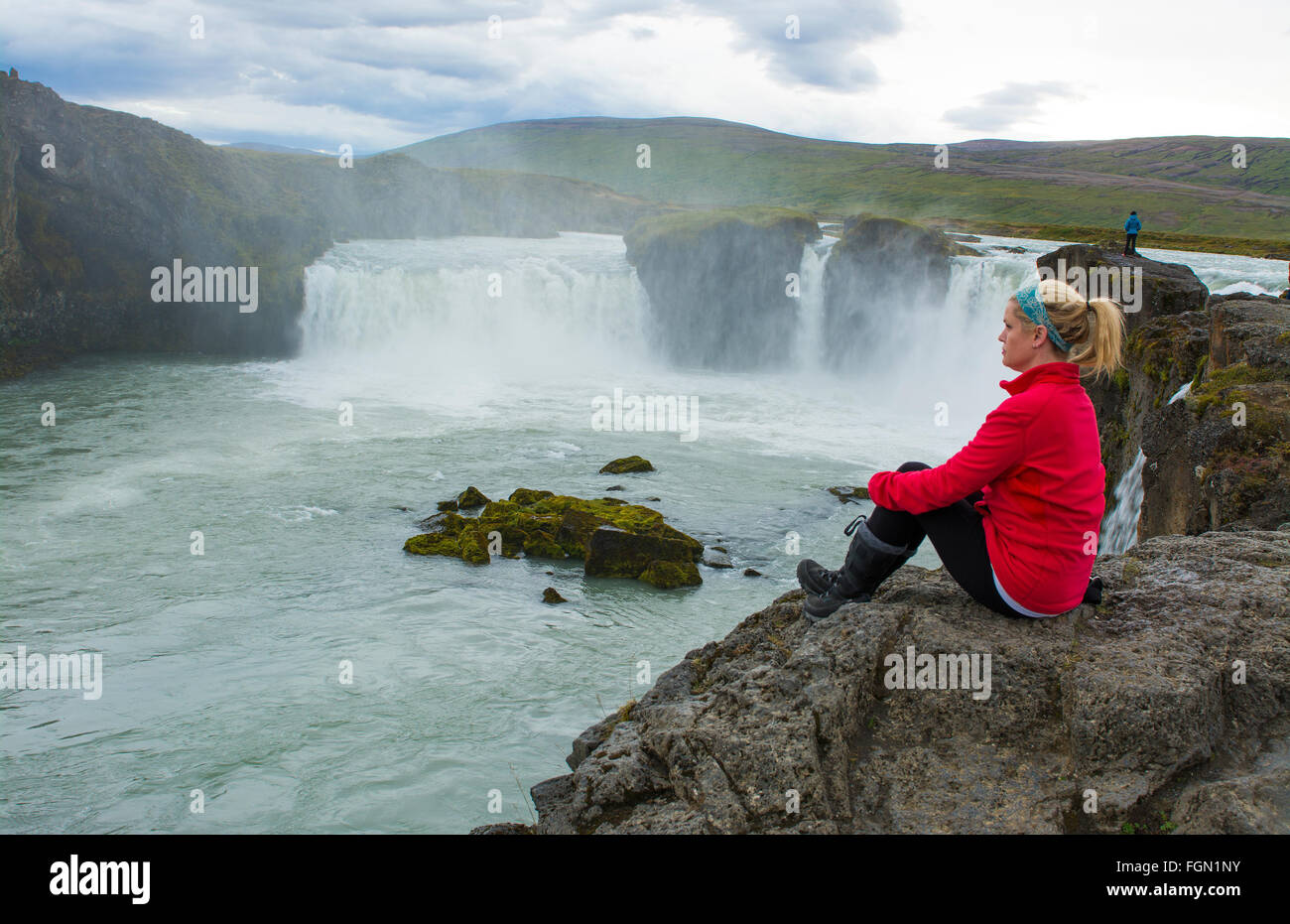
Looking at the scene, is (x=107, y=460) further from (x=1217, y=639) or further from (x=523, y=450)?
(x=1217, y=639)

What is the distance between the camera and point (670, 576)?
700 inches

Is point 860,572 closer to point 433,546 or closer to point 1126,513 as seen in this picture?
point 1126,513

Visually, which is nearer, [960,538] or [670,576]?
[960,538]

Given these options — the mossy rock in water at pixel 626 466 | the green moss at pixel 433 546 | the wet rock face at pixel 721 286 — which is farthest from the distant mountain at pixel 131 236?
the green moss at pixel 433 546

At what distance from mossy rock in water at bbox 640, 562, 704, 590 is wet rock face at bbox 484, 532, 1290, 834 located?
36.7 ft

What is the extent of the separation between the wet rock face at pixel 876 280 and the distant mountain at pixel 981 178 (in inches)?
2254

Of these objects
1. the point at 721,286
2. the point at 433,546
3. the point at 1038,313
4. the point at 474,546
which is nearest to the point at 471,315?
the point at 721,286

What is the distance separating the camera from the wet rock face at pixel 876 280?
154 ft

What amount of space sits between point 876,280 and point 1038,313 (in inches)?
1748

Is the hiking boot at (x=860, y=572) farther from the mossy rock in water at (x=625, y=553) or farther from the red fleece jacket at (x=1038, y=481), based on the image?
the mossy rock in water at (x=625, y=553)

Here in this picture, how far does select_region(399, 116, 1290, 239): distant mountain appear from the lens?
10856 centimetres

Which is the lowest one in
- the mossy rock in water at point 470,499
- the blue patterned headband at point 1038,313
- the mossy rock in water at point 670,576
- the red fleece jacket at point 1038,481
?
the mossy rock in water at point 670,576
